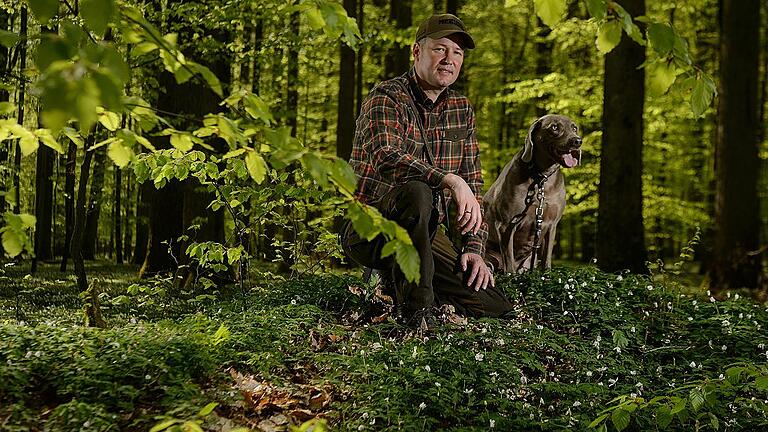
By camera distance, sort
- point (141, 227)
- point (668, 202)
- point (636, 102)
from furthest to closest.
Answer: point (668, 202)
point (141, 227)
point (636, 102)

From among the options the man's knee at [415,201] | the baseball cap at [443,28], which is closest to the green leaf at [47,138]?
the man's knee at [415,201]

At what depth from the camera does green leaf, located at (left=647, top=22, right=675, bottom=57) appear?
75.1 inches

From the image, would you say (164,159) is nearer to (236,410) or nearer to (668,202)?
(236,410)

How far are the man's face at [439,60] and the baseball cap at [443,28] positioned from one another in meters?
0.05

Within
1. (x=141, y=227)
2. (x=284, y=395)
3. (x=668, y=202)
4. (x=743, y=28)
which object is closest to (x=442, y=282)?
(x=284, y=395)

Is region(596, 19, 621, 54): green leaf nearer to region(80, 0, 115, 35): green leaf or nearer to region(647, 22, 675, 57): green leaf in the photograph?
region(647, 22, 675, 57): green leaf

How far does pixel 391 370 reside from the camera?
388cm

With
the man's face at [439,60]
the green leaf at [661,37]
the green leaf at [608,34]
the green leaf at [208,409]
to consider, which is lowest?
the green leaf at [208,409]

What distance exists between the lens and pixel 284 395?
3.78 m

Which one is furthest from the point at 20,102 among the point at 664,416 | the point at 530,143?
the point at 664,416

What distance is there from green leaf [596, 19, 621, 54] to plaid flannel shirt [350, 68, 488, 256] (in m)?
2.51

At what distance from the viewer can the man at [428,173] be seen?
15.5ft

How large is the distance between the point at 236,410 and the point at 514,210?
3.55m

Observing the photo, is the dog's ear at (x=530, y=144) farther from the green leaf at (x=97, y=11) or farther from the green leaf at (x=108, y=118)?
the green leaf at (x=97, y=11)
